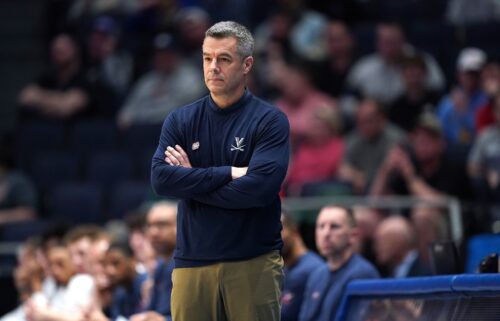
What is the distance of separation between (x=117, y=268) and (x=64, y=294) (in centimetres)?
77

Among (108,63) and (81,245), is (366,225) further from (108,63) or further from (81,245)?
(108,63)

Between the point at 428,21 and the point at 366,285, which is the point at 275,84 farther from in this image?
the point at 366,285

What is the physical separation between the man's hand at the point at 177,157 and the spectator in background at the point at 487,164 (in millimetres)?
4602

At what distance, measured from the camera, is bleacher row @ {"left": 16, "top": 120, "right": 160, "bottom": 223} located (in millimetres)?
12289

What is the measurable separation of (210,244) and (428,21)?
832 centimetres

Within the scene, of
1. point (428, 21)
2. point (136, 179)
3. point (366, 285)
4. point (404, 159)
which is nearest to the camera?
point (366, 285)

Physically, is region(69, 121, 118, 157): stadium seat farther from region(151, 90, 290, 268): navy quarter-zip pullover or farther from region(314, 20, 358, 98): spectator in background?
region(151, 90, 290, 268): navy quarter-zip pullover

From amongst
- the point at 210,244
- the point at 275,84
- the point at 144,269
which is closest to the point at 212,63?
the point at 210,244

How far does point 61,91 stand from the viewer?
44.9 ft

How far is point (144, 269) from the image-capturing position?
943cm

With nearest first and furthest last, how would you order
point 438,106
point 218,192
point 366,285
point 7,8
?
point 218,192, point 366,285, point 438,106, point 7,8

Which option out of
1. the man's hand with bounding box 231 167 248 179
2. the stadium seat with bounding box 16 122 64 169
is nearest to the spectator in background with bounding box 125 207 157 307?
the stadium seat with bounding box 16 122 64 169

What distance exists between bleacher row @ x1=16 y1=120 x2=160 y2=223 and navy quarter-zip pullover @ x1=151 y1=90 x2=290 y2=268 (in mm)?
6246

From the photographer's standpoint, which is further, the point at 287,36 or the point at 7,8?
the point at 7,8
